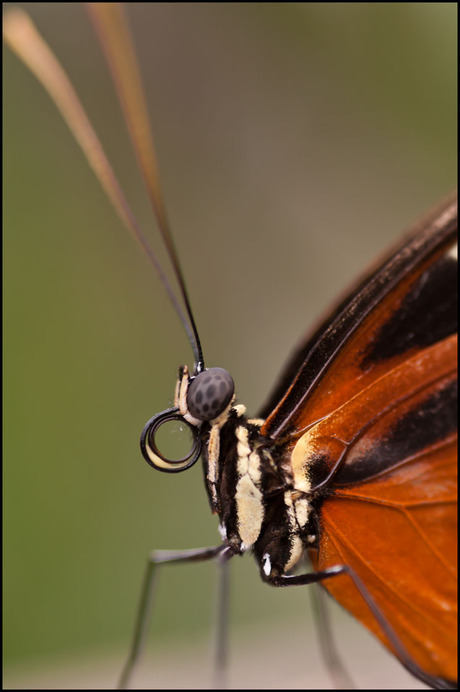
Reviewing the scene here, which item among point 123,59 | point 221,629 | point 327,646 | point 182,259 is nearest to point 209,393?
point 123,59

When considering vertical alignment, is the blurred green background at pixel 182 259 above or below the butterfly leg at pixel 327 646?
above

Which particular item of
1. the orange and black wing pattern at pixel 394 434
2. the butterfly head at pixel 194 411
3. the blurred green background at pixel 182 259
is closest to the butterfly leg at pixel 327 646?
the blurred green background at pixel 182 259

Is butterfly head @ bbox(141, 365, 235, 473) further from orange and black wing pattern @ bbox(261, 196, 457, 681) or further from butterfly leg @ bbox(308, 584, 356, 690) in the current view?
butterfly leg @ bbox(308, 584, 356, 690)

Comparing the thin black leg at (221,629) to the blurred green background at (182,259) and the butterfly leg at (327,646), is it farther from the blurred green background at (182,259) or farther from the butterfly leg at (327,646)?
the butterfly leg at (327,646)

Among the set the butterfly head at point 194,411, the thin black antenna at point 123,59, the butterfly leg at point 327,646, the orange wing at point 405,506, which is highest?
the thin black antenna at point 123,59

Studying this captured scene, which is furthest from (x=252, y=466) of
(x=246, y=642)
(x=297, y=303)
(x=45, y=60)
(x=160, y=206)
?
(x=297, y=303)

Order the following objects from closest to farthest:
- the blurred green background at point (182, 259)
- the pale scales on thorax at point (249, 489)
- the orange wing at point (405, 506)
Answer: the orange wing at point (405, 506) < the pale scales on thorax at point (249, 489) < the blurred green background at point (182, 259)

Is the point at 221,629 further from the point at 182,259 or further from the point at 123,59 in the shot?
the point at 182,259
